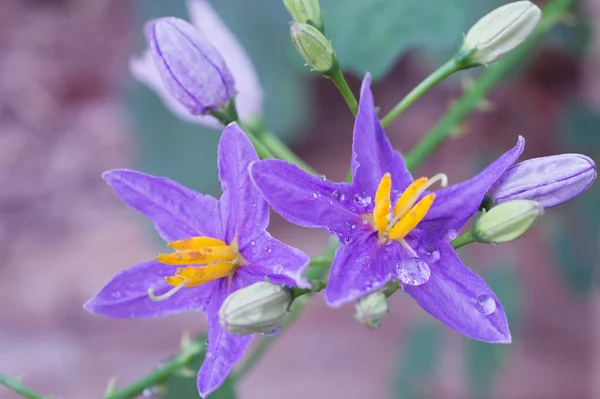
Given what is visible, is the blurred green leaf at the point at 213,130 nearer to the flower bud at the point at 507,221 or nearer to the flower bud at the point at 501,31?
the flower bud at the point at 501,31

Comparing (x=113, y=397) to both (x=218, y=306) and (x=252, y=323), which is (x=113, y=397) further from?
(x=252, y=323)

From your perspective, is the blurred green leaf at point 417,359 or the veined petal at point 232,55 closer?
the veined petal at point 232,55

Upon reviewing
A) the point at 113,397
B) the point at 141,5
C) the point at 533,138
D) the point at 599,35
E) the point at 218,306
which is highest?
the point at 141,5

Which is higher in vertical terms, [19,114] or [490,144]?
[19,114]

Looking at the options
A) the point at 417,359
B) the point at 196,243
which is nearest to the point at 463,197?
the point at 196,243

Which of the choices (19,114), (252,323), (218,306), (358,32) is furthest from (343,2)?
(19,114)

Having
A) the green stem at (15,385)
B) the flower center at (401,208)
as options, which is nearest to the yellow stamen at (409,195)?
the flower center at (401,208)
